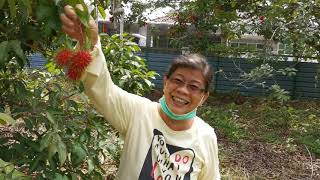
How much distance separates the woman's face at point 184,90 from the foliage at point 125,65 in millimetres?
917

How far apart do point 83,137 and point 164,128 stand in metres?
0.31

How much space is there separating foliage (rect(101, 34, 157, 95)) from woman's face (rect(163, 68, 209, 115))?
0.92m

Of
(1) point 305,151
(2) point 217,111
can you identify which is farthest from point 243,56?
(1) point 305,151

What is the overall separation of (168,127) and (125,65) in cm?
110

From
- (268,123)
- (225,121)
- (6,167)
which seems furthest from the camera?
(268,123)

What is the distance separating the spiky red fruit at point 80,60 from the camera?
3.91 ft

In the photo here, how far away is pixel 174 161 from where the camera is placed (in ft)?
5.32

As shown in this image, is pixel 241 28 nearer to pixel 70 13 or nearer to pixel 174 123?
pixel 174 123

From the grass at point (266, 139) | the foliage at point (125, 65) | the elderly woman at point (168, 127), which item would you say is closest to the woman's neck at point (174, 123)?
the elderly woman at point (168, 127)

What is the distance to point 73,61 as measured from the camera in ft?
3.89

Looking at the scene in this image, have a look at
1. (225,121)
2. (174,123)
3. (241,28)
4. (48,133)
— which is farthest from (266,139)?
(48,133)

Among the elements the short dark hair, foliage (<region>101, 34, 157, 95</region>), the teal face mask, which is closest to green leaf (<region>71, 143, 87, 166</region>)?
the teal face mask

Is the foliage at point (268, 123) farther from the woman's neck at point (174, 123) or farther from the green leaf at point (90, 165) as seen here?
the green leaf at point (90, 165)

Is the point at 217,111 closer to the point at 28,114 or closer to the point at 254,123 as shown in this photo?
the point at 254,123
